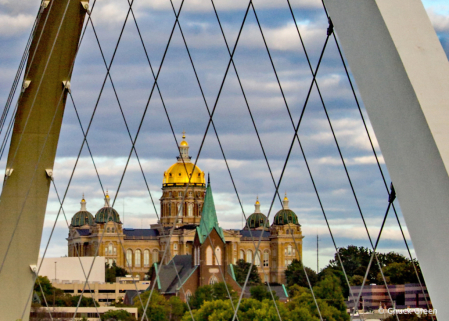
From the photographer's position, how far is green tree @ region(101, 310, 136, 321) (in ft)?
275

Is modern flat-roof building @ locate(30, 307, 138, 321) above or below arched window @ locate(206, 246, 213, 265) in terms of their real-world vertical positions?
below

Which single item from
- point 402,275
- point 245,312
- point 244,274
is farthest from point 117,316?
point 244,274

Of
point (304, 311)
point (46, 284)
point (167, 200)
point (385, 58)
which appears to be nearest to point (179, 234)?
point (167, 200)

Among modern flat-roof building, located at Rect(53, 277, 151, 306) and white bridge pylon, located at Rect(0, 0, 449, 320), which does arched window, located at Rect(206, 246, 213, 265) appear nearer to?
modern flat-roof building, located at Rect(53, 277, 151, 306)

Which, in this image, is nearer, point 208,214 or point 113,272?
point 208,214

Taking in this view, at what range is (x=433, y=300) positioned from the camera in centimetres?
455

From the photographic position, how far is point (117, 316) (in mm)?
83875

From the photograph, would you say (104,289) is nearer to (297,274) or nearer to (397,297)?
(297,274)

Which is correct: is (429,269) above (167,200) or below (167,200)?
below

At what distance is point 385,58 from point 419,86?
353 mm

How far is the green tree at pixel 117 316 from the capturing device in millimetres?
83688

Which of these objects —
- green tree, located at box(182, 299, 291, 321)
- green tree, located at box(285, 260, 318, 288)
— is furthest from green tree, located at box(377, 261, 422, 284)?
green tree, located at box(285, 260, 318, 288)

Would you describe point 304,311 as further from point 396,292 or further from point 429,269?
point 429,269

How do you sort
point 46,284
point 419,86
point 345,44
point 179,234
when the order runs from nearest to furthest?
1. point 419,86
2. point 345,44
3. point 46,284
4. point 179,234
